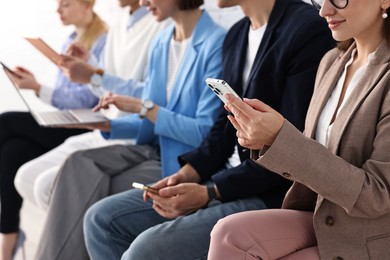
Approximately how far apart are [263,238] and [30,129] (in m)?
1.72

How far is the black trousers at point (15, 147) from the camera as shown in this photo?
2.66 m

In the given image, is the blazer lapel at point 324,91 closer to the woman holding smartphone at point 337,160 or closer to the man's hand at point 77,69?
the woman holding smartphone at point 337,160

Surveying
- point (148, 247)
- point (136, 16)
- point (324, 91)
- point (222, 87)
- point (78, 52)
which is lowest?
point (148, 247)

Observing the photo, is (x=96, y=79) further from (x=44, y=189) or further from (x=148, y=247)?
(x=148, y=247)

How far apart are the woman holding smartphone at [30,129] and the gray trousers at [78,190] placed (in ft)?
1.86

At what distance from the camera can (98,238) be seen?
6.29 ft

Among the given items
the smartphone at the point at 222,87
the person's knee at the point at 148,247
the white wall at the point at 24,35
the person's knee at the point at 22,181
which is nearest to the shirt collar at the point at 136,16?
the person's knee at the point at 22,181

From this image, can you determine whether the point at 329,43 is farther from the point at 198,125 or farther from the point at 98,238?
the point at 98,238

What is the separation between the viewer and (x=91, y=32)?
310 cm

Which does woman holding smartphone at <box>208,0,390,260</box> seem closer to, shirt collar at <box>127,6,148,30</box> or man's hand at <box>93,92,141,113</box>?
man's hand at <box>93,92,141,113</box>

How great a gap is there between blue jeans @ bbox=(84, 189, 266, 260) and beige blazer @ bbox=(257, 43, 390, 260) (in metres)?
0.34

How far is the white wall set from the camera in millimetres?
4652

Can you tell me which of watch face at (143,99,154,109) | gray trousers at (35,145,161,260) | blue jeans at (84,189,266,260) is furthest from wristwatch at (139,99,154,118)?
blue jeans at (84,189,266,260)

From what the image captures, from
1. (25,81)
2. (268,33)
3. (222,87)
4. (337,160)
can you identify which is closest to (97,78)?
(25,81)
